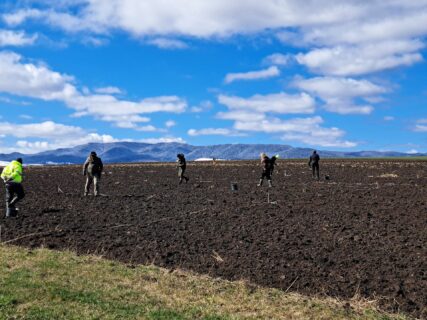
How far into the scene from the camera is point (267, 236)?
15.4 metres

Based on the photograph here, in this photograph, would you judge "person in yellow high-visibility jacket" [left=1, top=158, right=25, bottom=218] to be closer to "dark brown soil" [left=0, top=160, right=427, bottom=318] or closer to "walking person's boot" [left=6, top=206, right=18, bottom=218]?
"walking person's boot" [left=6, top=206, right=18, bottom=218]

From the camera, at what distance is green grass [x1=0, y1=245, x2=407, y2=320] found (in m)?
8.79

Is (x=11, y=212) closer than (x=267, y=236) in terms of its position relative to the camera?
No

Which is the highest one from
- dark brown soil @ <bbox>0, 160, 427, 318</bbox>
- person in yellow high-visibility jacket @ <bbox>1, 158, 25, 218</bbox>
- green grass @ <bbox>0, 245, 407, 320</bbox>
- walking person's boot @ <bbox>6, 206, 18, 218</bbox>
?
person in yellow high-visibility jacket @ <bbox>1, 158, 25, 218</bbox>

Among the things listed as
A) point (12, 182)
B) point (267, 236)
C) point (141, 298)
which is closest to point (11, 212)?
point (12, 182)

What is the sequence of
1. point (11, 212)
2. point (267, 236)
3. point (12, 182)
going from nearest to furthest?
point (267, 236), point (12, 182), point (11, 212)

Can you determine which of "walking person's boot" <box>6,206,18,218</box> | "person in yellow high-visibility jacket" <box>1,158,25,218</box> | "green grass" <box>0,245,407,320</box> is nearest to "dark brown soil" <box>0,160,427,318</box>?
"walking person's boot" <box>6,206,18,218</box>

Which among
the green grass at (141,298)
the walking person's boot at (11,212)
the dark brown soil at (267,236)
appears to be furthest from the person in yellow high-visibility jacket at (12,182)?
the green grass at (141,298)

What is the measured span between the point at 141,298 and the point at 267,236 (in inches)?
257

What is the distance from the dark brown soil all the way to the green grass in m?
0.82

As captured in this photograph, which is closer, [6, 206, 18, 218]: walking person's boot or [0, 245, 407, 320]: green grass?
[0, 245, 407, 320]: green grass

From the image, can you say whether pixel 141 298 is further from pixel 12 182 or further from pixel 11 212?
pixel 11 212

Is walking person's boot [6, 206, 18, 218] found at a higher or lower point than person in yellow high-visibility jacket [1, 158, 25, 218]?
lower

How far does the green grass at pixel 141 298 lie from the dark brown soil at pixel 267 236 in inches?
32.1
